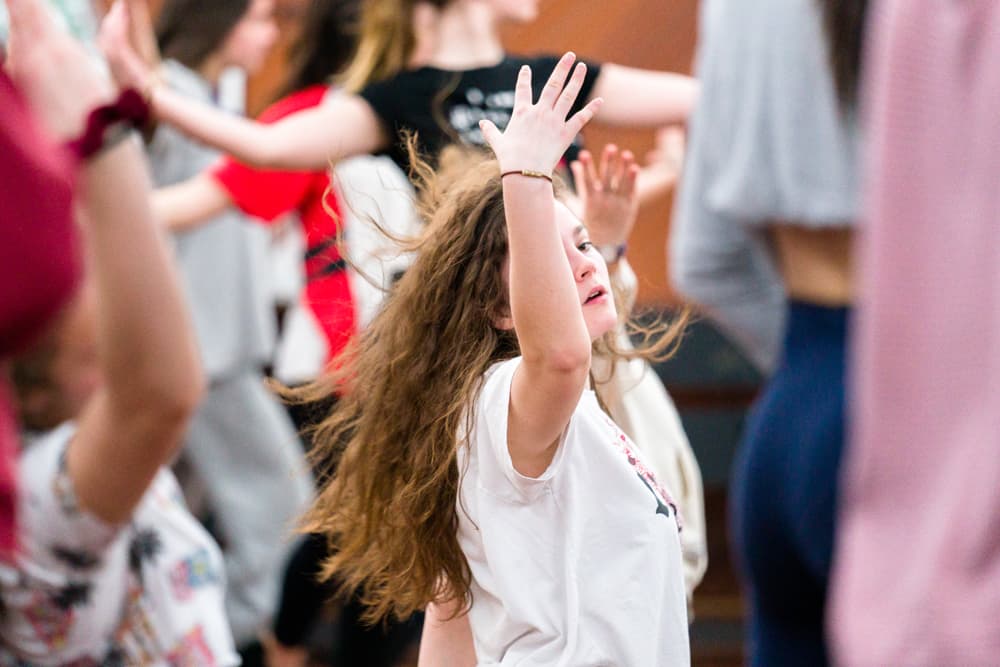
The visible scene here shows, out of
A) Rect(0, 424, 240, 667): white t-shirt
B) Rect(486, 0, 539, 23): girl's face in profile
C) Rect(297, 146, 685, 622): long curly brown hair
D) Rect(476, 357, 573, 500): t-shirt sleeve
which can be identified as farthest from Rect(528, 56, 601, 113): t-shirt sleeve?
Rect(0, 424, 240, 667): white t-shirt

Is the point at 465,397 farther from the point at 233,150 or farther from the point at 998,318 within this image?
the point at 233,150

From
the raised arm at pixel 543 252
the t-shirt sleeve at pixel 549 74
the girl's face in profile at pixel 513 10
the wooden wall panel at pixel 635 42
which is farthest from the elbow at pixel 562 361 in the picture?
the wooden wall panel at pixel 635 42

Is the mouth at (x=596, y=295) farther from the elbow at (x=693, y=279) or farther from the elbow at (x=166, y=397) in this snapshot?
the elbow at (x=166, y=397)

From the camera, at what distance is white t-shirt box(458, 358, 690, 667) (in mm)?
1851

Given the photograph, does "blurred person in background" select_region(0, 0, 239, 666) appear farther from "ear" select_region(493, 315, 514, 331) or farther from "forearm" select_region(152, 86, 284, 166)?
"forearm" select_region(152, 86, 284, 166)

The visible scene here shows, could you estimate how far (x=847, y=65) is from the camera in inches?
67.7

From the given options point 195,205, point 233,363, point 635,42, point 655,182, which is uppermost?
point 655,182

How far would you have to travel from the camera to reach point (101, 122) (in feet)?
3.93

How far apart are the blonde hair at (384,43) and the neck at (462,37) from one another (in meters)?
0.05

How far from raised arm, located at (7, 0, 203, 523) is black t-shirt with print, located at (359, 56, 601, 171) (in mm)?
1547

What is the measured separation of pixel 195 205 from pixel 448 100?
2.91 feet

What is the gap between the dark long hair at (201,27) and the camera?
4.07 m

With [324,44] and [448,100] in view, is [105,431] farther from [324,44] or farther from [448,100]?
[324,44]

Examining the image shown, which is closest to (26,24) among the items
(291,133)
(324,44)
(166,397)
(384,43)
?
(166,397)
